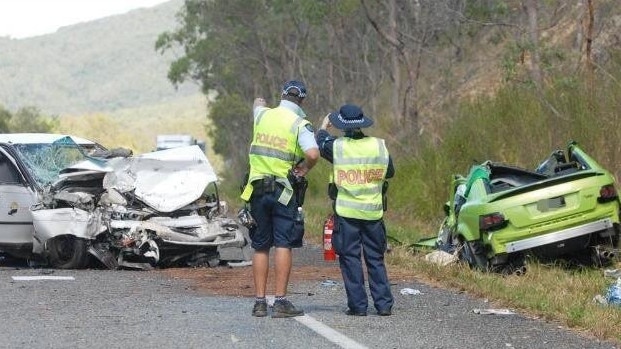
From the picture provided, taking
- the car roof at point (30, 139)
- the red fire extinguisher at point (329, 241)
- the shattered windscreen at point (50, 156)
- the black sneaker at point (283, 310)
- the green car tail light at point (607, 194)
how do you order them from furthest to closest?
the car roof at point (30, 139) < the shattered windscreen at point (50, 156) < the green car tail light at point (607, 194) < the red fire extinguisher at point (329, 241) < the black sneaker at point (283, 310)

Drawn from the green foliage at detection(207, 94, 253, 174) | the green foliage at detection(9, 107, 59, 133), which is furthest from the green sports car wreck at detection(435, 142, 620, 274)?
the green foliage at detection(9, 107, 59, 133)

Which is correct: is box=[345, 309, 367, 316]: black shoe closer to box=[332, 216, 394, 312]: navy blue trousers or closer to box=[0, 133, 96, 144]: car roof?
box=[332, 216, 394, 312]: navy blue trousers

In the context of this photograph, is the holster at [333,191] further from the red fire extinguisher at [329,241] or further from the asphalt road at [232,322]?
the asphalt road at [232,322]

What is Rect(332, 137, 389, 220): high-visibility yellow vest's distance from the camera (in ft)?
34.6

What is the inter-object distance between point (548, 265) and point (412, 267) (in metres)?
1.50

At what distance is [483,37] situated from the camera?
57719 mm

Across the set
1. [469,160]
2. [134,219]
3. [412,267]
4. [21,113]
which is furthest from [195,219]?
[21,113]

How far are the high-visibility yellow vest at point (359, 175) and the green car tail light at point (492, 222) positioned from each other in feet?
10.1

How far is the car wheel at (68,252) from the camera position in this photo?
14617mm

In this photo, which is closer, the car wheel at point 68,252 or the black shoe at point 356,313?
the black shoe at point 356,313

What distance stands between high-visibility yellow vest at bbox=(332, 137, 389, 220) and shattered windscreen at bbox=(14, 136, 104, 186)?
5613 mm

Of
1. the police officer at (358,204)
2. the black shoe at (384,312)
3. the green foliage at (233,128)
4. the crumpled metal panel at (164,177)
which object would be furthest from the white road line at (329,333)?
the green foliage at (233,128)

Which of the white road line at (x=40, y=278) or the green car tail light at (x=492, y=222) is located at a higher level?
the green car tail light at (x=492, y=222)

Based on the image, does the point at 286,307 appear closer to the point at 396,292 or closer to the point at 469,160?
the point at 396,292
